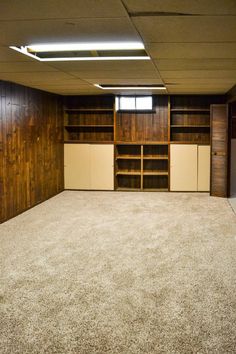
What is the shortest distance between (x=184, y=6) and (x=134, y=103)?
5.67 m

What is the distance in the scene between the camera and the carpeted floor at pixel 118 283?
2375 millimetres

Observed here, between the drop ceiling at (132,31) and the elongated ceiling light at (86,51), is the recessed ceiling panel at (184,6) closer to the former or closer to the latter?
the drop ceiling at (132,31)

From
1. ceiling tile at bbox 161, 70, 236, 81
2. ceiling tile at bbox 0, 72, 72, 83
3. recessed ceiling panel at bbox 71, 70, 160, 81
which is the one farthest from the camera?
ceiling tile at bbox 0, 72, 72, 83

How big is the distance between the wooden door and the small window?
4.12 ft

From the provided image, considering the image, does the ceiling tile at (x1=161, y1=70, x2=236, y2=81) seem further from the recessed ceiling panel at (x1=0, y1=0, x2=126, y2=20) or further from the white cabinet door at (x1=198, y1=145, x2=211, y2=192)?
the white cabinet door at (x1=198, y1=145, x2=211, y2=192)

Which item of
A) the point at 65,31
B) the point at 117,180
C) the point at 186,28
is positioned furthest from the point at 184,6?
the point at 117,180

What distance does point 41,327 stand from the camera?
252cm

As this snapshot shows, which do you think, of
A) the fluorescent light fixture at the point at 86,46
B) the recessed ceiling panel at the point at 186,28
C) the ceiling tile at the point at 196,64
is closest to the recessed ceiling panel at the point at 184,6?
the recessed ceiling panel at the point at 186,28

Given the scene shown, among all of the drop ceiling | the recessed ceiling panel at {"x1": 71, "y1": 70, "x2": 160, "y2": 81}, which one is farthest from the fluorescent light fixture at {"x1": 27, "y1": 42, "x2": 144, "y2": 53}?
the recessed ceiling panel at {"x1": 71, "y1": 70, "x2": 160, "y2": 81}

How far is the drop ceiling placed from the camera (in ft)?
6.65

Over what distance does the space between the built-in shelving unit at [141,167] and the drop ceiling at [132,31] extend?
11.2 feet

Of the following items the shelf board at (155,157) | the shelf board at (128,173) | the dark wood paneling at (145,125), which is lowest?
the shelf board at (128,173)

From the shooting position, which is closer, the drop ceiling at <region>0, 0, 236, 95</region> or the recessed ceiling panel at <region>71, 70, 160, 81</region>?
the drop ceiling at <region>0, 0, 236, 95</region>

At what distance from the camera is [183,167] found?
7.61 m
